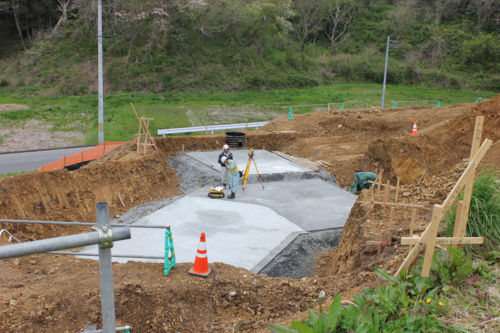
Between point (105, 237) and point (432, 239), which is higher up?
point (105, 237)

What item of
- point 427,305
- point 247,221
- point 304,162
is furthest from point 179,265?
point 304,162

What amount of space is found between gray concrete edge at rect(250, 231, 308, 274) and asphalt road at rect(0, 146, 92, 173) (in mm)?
12326

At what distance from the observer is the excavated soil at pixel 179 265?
513 cm

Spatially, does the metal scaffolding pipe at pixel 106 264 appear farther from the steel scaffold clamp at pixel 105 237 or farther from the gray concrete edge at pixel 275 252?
the gray concrete edge at pixel 275 252

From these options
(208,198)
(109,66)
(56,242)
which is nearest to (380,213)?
(208,198)

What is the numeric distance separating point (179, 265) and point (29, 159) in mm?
15575

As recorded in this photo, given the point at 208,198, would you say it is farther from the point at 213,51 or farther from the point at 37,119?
the point at 213,51

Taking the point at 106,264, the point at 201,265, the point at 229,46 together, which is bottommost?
the point at 201,265

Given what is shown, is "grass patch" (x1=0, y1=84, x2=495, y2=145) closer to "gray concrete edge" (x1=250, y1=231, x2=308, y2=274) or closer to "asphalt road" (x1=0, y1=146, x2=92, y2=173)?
"asphalt road" (x1=0, y1=146, x2=92, y2=173)

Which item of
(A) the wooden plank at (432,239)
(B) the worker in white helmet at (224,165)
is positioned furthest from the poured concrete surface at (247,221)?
(A) the wooden plank at (432,239)

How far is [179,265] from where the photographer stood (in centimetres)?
630

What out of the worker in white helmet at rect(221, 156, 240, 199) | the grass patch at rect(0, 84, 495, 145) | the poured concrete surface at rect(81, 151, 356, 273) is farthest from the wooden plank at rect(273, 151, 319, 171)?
the grass patch at rect(0, 84, 495, 145)

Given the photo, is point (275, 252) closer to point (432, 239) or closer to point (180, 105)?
point (432, 239)

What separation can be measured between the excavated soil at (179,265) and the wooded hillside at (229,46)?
22.3 meters
